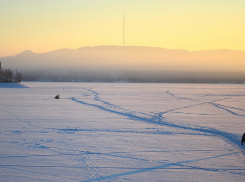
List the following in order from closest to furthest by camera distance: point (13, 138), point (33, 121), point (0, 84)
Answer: point (13, 138) < point (33, 121) < point (0, 84)

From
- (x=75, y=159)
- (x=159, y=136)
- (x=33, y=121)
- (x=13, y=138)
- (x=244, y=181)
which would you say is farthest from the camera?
(x=33, y=121)

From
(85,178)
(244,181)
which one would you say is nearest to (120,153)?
(85,178)

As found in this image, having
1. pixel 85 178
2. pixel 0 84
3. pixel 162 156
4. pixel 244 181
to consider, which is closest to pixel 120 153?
pixel 162 156

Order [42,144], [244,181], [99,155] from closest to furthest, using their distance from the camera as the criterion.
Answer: [244,181] < [99,155] < [42,144]

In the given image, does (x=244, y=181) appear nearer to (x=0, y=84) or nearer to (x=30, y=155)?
(x=30, y=155)

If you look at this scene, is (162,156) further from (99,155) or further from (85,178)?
(85,178)

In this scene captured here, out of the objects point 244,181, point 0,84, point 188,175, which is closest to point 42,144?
point 188,175

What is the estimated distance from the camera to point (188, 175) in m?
6.25

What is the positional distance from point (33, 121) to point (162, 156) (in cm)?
868

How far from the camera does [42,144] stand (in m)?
8.95

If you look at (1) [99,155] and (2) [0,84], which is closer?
(1) [99,155]

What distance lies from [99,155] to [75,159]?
786 mm

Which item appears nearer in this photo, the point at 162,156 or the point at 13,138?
the point at 162,156

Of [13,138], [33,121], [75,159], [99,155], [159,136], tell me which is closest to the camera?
[75,159]
